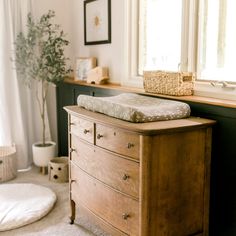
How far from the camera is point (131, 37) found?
290 cm

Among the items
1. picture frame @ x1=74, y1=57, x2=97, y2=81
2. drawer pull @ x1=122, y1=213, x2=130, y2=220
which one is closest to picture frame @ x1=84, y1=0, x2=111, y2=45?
picture frame @ x1=74, y1=57, x2=97, y2=81

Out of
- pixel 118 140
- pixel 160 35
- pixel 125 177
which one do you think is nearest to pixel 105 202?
pixel 125 177

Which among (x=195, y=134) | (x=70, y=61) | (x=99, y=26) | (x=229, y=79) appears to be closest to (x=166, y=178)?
(x=195, y=134)

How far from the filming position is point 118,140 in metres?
1.91

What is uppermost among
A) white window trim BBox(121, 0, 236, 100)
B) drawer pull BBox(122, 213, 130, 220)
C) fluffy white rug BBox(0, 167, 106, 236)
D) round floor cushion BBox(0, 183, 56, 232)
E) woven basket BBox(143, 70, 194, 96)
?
white window trim BBox(121, 0, 236, 100)

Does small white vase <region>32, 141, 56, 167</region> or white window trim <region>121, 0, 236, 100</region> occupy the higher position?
white window trim <region>121, 0, 236, 100</region>

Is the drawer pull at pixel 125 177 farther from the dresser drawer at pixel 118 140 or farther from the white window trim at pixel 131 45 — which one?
the white window trim at pixel 131 45

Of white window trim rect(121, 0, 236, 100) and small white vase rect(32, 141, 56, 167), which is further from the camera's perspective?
small white vase rect(32, 141, 56, 167)

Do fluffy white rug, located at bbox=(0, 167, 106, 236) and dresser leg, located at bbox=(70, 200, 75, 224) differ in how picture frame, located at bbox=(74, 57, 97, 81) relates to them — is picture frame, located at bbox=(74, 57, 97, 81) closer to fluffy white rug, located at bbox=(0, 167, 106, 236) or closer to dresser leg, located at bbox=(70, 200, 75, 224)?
fluffy white rug, located at bbox=(0, 167, 106, 236)

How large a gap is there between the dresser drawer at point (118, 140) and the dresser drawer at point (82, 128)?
7 cm

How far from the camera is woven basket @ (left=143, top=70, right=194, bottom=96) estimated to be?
7.23ft

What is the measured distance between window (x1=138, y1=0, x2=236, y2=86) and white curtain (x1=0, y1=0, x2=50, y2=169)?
4.85 ft

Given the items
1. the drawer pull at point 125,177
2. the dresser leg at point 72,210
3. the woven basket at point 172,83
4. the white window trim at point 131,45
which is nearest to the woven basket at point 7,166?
the dresser leg at point 72,210

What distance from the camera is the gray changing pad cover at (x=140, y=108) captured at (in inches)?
72.7
